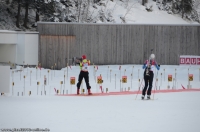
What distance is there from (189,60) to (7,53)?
12.8m

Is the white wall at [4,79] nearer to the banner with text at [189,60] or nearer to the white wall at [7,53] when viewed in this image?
the banner with text at [189,60]

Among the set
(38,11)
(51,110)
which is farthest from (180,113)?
(38,11)

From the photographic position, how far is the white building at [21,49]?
35375mm

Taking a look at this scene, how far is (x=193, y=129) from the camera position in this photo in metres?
11.4

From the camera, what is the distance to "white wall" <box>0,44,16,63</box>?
3562 cm

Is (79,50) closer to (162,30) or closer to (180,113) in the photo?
(162,30)

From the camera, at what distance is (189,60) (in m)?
32.6

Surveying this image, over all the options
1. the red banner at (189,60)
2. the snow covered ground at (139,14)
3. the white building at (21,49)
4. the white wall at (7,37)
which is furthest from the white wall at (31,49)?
the snow covered ground at (139,14)

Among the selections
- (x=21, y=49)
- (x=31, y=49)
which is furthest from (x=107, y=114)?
(x=31, y=49)

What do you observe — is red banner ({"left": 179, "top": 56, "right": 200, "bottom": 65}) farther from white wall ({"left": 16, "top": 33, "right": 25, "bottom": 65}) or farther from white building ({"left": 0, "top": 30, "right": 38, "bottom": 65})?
white wall ({"left": 16, "top": 33, "right": 25, "bottom": 65})

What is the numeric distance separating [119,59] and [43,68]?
17.4 ft

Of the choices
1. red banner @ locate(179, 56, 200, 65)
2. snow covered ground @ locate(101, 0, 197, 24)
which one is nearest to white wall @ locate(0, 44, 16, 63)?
red banner @ locate(179, 56, 200, 65)

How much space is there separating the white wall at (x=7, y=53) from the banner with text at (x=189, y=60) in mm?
11733

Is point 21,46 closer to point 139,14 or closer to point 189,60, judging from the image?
point 189,60
